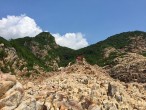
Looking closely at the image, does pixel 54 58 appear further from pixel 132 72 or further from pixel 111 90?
pixel 111 90

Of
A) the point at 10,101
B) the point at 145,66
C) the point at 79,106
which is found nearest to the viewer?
the point at 10,101

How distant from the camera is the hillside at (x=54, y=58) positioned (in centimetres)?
10219

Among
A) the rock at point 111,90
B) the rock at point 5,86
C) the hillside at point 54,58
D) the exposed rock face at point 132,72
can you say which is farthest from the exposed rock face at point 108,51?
the rock at point 5,86

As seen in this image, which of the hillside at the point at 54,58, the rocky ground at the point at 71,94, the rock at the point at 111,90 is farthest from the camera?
the hillside at the point at 54,58

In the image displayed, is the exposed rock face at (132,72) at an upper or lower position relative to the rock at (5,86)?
upper

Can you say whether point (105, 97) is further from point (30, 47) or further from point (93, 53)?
point (93, 53)

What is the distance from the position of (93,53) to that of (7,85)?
153366 millimetres

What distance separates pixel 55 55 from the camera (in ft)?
607

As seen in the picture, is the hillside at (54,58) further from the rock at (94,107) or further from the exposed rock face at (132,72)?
the rock at (94,107)

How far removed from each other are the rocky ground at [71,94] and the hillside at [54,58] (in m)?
38.8

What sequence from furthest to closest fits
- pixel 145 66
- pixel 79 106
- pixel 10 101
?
pixel 145 66 → pixel 79 106 → pixel 10 101

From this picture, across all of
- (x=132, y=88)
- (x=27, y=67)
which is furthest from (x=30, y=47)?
(x=132, y=88)

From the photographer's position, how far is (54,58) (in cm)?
17912

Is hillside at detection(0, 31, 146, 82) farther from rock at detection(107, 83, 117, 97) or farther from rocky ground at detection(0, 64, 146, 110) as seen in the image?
rock at detection(107, 83, 117, 97)
